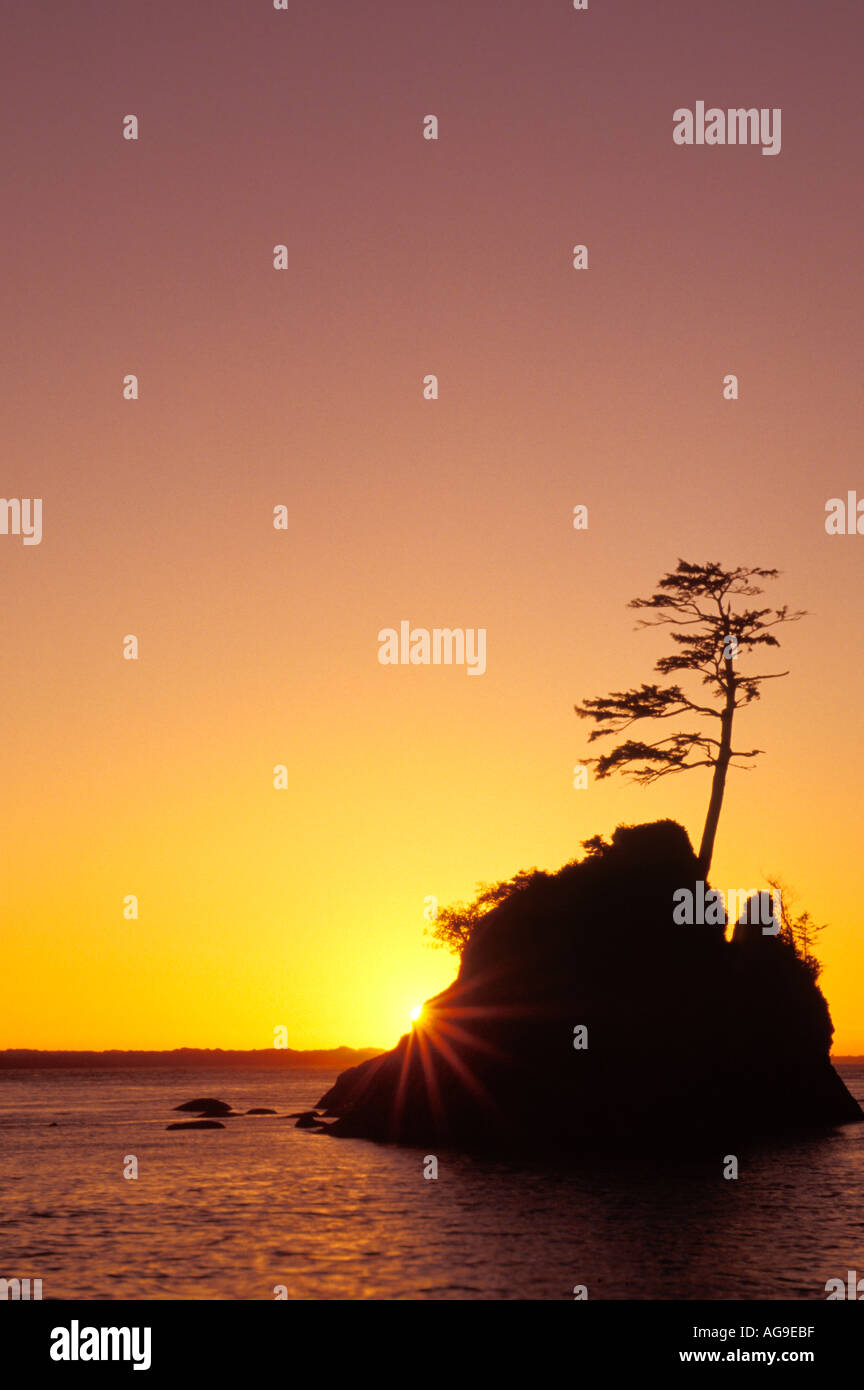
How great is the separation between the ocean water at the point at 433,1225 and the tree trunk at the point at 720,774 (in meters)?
14.6

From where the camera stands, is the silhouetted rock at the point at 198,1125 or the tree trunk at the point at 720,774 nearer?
the tree trunk at the point at 720,774

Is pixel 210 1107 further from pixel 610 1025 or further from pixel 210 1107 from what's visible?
pixel 610 1025

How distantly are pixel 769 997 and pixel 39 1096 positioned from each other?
12783 cm

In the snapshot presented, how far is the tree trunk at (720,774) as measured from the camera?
59.4m

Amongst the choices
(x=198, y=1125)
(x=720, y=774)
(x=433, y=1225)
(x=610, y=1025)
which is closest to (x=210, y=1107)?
(x=198, y=1125)

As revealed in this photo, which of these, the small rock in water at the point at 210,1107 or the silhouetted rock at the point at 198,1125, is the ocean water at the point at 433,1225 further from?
the small rock in water at the point at 210,1107

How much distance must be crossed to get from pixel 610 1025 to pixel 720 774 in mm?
12697

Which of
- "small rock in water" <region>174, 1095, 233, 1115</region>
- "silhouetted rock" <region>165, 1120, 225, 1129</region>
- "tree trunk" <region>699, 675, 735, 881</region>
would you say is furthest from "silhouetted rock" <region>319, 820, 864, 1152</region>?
"small rock in water" <region>174, 1095, 233, 1115</region>

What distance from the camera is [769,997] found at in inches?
2645

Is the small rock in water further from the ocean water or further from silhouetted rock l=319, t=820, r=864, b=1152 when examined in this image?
silhouetted rock l=319, t=820, r=864, b=1152

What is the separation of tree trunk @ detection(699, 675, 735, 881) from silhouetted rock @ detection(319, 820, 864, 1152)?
5.99 feet

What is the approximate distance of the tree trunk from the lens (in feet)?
195

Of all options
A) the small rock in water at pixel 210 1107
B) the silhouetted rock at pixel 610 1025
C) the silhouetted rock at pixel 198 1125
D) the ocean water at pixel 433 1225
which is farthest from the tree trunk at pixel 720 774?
the small rock in water at pixel 210 1107
